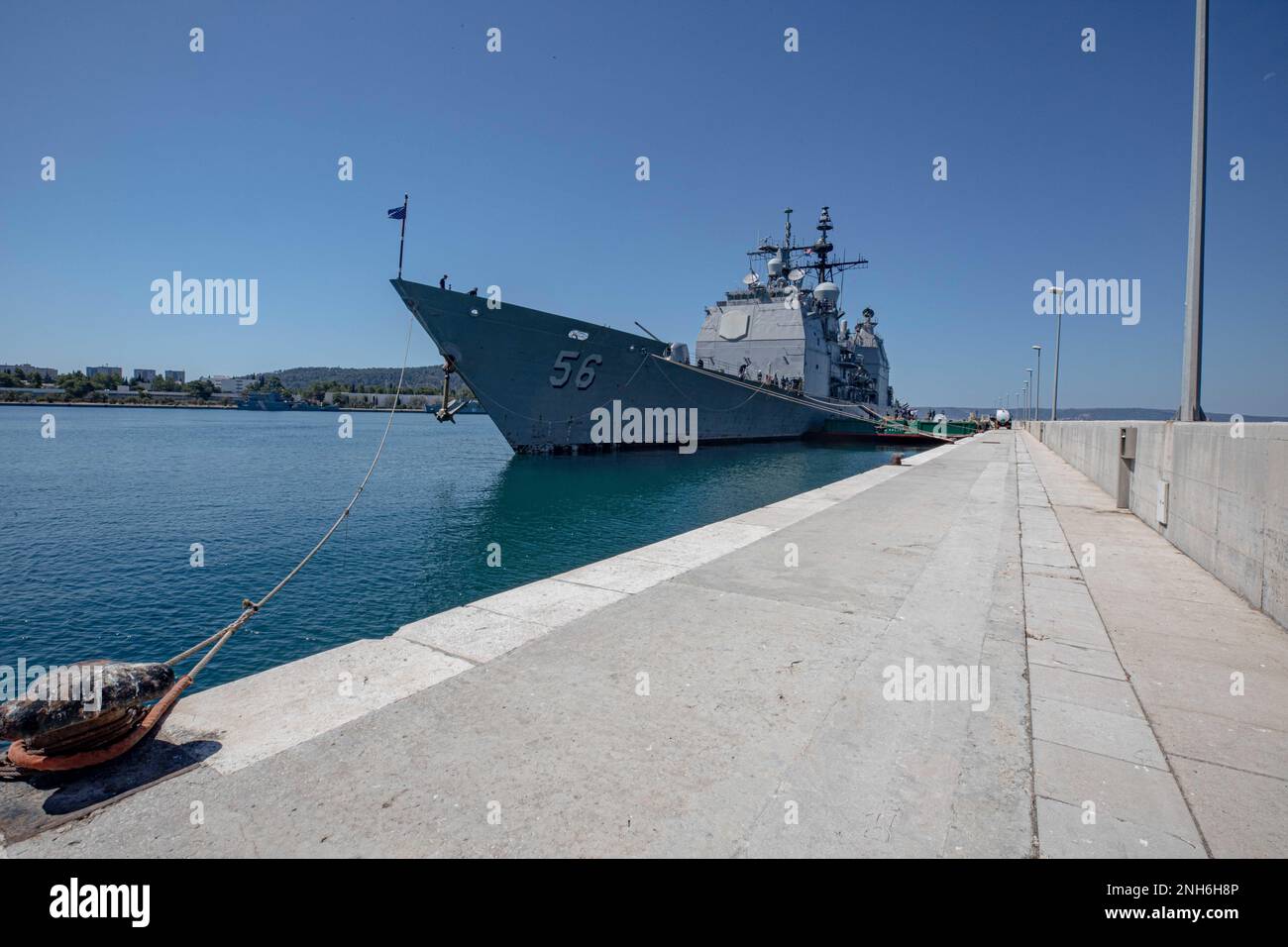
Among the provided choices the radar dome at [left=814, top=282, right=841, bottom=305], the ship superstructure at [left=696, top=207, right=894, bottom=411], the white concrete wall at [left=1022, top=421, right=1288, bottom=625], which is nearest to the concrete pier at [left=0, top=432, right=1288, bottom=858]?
the white concrete wall at [left=1022, top=421, right=1288, bottom=625]

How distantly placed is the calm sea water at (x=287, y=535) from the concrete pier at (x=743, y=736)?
4498 millimetres

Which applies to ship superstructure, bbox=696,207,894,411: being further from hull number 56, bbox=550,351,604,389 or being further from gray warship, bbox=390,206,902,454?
hull number 56, bbox=550,351,604,389

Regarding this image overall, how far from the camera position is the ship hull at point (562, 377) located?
2295 cm

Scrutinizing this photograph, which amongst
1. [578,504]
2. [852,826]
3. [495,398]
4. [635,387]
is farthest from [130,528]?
[635,387]

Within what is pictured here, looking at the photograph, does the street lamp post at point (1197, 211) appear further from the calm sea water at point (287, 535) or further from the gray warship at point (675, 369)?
the gray warship at point (675, 369)

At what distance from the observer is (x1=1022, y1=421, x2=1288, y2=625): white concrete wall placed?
4094mm

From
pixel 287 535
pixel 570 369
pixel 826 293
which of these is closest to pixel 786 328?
pixel 826 293

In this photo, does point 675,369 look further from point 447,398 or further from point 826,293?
point 826,293

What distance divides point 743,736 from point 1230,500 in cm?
506

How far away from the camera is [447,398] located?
19188 mm

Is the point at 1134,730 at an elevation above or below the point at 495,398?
below
